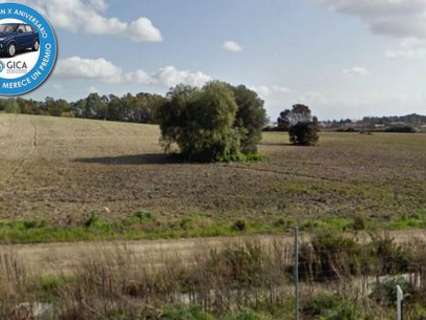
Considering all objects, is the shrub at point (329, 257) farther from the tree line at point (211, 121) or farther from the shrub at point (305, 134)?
the shrub at point (305, 134)

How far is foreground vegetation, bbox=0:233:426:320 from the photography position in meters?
6.22

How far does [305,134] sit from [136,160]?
133ft

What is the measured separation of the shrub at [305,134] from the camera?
75750mm

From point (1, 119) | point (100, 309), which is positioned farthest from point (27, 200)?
point (1, 119)

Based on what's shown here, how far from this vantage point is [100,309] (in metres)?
6.14

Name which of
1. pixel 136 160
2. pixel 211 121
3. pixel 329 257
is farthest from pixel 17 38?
pixel 136 160

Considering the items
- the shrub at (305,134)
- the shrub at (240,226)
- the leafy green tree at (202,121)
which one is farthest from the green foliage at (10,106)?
the shrub at (240,226)

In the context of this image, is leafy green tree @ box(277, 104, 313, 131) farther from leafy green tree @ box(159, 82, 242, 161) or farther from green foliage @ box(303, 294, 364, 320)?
green foliage @ box(303, 294, 364, 320)

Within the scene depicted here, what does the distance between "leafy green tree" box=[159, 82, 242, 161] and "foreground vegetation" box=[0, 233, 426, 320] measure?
114ft

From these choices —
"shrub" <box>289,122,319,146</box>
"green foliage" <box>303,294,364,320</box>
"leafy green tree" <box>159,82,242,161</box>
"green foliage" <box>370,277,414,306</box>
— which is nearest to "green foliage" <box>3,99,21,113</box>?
"shrub" <box>289,122,319,146</box>

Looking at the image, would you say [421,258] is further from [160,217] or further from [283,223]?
[160,217]

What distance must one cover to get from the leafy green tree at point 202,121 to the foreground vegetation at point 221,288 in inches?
1371

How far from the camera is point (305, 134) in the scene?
2982 inches

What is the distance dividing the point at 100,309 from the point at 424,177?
1211 inches
